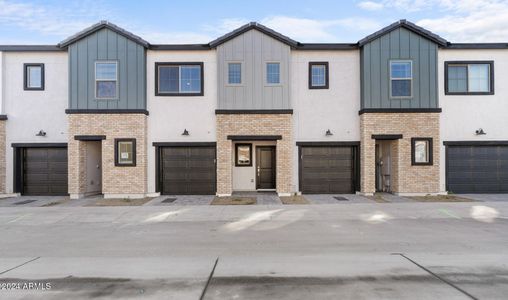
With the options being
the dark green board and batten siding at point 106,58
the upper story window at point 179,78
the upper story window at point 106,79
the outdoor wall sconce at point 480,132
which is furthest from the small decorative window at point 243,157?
the outdoor wall sconce at point 480,132

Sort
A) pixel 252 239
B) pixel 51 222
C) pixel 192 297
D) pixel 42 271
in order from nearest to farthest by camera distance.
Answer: pixel 192 297, pixel 42 271, pixel 252 239, pixel 51 222

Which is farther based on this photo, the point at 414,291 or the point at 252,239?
the point at 252,239

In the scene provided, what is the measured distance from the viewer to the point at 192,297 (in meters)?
4.22

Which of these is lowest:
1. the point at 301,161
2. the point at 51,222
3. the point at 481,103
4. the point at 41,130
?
the point at 51,222

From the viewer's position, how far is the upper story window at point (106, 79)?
44.6 ft

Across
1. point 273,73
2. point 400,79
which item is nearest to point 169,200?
point 273,73

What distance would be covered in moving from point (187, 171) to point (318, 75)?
24.4 feet

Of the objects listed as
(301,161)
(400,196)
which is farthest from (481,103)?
(301,161)

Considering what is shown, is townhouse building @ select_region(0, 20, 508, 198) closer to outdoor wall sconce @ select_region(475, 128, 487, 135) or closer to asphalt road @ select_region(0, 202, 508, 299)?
outdoor wall sconce @ select_region(475, 128, 487, 135)

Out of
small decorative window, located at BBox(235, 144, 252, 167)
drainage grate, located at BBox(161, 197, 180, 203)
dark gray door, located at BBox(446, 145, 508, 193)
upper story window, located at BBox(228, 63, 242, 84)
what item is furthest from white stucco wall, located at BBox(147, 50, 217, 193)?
dark gray door, located at BBox(446, 145, 508, 193)

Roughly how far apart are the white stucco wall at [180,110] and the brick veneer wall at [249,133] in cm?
71

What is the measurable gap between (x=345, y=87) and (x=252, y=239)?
30.9ft

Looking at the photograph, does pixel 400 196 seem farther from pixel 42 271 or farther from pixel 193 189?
pixel 42 271

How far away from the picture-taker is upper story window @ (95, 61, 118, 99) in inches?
535
